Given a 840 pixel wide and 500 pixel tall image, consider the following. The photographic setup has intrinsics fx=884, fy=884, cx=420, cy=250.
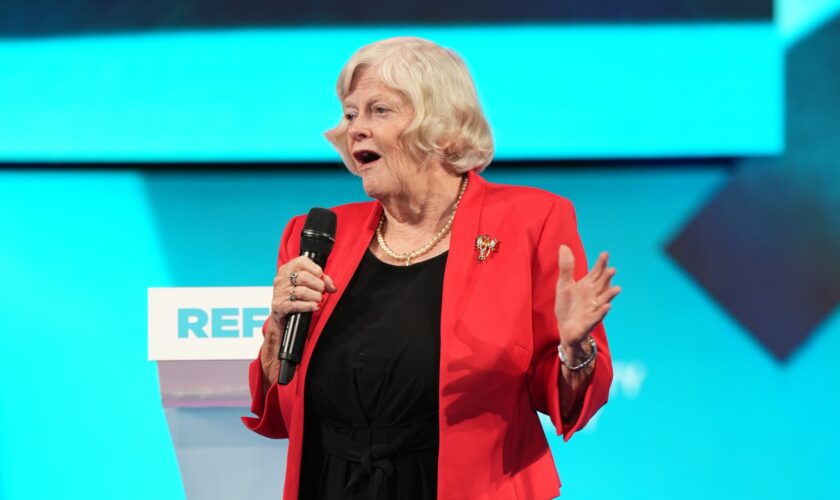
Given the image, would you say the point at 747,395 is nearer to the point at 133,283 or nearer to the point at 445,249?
the point at 445,249

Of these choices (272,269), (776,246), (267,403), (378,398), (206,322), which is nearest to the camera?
(378,398)

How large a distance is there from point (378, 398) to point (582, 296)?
16.4 inches

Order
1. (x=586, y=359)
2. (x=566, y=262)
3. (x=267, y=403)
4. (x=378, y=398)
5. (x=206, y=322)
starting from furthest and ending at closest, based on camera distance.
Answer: (x=206, y=322)
(x=267, y=403)
(x=378, y=398)
(x=586, y=359)
(x=566, y=262)

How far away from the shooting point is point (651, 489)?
2910mm

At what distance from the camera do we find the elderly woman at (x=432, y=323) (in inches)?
57.7

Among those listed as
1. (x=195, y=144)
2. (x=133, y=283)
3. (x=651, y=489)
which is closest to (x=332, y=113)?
(x=195, y=144)

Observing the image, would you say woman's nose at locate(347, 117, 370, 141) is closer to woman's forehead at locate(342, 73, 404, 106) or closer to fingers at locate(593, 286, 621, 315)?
woman's forehead at locate(342, 73, 404, 106)

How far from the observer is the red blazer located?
1.46 m

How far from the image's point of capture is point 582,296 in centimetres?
133

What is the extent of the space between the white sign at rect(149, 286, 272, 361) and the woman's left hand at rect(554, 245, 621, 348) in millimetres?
1132

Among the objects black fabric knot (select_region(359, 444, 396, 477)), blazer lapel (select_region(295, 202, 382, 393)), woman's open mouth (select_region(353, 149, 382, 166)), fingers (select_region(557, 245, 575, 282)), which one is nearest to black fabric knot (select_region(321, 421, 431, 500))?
black fabric knot (select_region(359, 444, 396, 477))

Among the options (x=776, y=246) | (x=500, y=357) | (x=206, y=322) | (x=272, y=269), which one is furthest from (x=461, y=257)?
(x=776, y=246)

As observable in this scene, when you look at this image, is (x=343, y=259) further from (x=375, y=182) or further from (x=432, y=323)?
(x=432, y=323)

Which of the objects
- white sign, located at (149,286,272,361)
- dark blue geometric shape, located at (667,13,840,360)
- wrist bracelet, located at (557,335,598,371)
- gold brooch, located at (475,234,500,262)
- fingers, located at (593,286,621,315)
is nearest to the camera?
fingers, located at (593,286,621,315)
